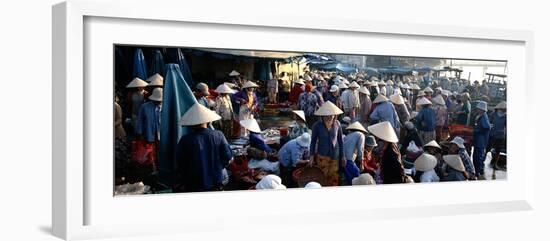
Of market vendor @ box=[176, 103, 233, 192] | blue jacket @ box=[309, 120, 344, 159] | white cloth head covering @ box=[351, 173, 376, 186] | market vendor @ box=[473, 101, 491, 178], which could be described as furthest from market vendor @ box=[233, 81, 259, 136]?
market vendor @ box=[473, 101, 491, 178]

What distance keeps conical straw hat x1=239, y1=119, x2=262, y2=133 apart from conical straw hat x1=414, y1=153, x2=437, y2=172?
1.76 metres

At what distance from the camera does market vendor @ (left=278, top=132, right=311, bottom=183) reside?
854 centimetres

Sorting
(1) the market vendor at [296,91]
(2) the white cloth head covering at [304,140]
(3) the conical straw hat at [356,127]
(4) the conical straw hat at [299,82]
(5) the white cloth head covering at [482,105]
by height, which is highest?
(4) the conical straw hat at [299,82]

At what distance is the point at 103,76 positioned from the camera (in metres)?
7.73

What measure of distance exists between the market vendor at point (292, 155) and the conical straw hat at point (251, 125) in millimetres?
304

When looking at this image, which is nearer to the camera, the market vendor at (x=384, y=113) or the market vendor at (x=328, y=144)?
the market vendor at (x=328, y=144)

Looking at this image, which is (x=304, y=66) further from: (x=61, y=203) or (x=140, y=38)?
(x=61, y=203)

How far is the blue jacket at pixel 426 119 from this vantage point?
30.3 ft

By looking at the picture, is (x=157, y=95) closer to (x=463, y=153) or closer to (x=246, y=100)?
(x=246, y=100)

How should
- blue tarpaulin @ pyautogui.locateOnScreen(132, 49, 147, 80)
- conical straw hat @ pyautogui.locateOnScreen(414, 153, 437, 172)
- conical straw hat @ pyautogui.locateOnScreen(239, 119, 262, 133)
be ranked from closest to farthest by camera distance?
blue tarpaulin @ pyautogui.locateOnScreen(132, 49, 147, 80) → conical straw hat @ pyautogui.locateOnScreen(239, 119, 262, 133) → conical straw hat @ pyautogui.locateOnScreen(414, 153, 437, 172)

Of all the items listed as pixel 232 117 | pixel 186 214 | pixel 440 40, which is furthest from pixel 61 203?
pixel 440 40

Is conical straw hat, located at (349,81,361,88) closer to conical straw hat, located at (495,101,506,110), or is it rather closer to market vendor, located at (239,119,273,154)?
market vendor, located at (239,119,273,154)

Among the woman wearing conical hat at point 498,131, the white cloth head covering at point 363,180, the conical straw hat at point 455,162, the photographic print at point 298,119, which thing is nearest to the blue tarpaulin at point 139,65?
the photographic print at point 298,119

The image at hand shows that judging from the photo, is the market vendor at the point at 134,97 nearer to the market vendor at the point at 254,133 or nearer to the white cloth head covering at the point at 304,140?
the market vendor at the point at 254,133
